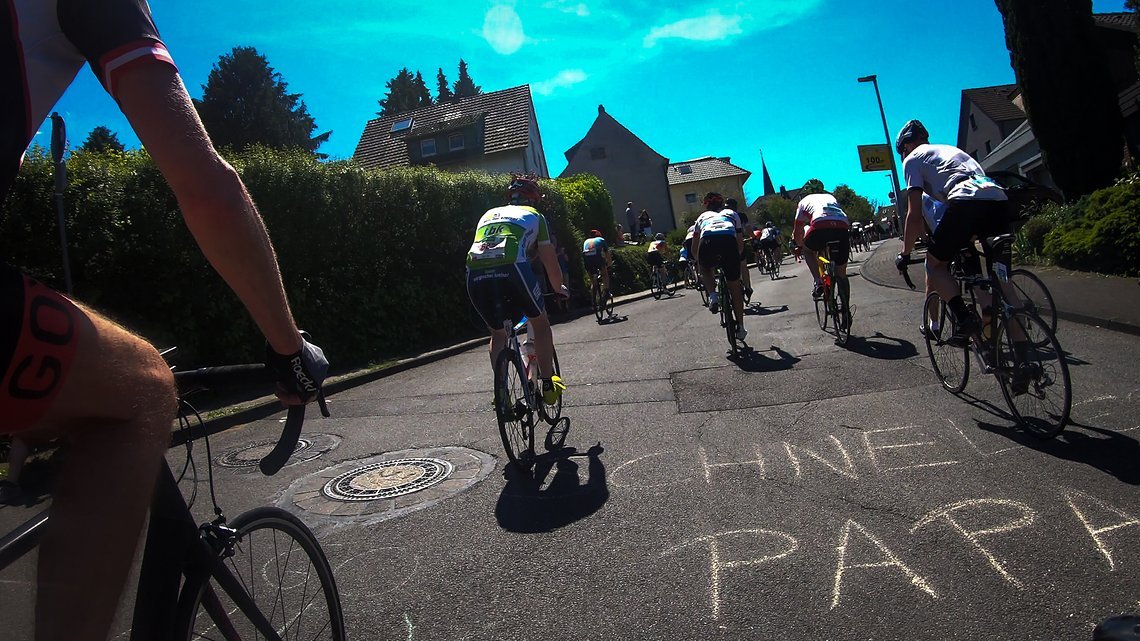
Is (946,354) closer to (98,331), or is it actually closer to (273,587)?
(273,587)

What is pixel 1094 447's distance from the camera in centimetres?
394

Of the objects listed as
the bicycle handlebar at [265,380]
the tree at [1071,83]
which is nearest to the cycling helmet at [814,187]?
the bicycle handlebar at [265,380]

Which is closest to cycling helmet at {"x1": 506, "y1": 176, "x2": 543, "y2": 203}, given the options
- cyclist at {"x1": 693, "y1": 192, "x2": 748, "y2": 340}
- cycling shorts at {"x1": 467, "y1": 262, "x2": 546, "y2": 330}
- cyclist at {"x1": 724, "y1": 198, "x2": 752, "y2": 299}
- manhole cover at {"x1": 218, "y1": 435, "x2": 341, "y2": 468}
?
cycling shorts at {"x1": 467, "y1": 262, "x2": 546, "y2": 330}

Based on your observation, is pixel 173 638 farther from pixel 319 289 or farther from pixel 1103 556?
pixel 319 289

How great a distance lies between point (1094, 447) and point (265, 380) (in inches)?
168

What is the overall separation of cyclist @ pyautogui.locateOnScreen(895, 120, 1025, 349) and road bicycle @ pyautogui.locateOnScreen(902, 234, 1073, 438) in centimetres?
7

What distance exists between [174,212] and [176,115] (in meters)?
8.72

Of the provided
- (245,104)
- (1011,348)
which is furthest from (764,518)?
(245,104)

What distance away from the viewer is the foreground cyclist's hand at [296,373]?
1435 mm

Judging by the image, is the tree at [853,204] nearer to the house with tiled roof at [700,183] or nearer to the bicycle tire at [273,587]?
the house with tiled roof at [700,183]

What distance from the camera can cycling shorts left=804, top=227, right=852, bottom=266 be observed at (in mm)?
8281

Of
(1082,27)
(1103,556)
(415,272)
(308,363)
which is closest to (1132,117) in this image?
(1082,27)

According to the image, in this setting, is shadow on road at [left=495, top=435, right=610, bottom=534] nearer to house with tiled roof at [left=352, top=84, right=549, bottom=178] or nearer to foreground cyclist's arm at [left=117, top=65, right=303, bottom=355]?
foreground cyclist's arm at [left=117, top=65, right=303, bottom=355]

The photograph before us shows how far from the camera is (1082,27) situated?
56.9 ft
